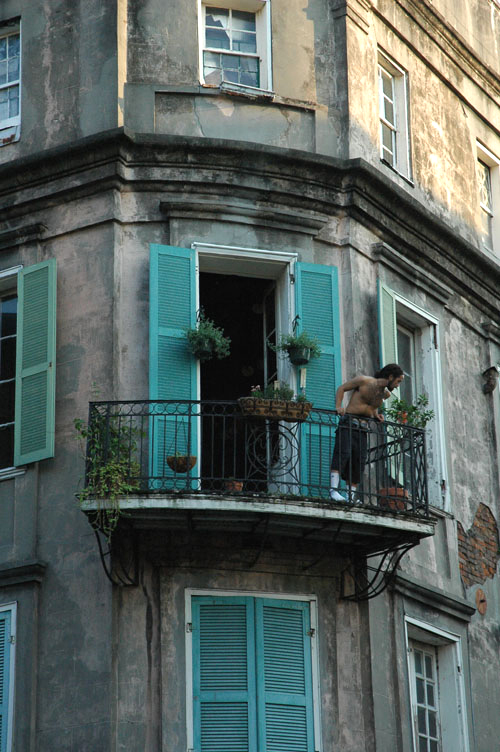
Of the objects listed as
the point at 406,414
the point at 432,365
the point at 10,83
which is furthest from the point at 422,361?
the point at 10,83

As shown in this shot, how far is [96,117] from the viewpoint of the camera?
17953 mm

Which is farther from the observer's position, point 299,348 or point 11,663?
point 299,348

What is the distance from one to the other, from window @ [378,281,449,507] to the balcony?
1.30 metres

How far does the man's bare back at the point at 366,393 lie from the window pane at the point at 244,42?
4.32 meters

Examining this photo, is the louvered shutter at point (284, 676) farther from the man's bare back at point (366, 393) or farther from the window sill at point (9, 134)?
the window sill at point (9, 134)

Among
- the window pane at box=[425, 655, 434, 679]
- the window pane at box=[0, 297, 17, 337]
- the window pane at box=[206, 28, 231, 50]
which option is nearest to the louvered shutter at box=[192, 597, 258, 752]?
the window pane at box=[425, 655, 434, 679]

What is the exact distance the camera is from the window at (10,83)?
1862 cm

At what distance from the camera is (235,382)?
20141mm

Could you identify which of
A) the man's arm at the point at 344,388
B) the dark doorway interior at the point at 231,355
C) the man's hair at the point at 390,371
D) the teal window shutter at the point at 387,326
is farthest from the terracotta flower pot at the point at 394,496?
the dark doorway interior at the point at 231,355

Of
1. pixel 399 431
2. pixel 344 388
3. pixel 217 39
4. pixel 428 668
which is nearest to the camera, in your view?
pixel 344 388

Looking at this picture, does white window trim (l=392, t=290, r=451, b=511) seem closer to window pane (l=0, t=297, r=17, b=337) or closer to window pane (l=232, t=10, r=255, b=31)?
window pane (l=232, t=10, r=255, b=31)

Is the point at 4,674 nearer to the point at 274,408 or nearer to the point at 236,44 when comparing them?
the point at 274,408

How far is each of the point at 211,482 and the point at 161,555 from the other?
0.87 m

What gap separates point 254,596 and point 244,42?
254 inches
